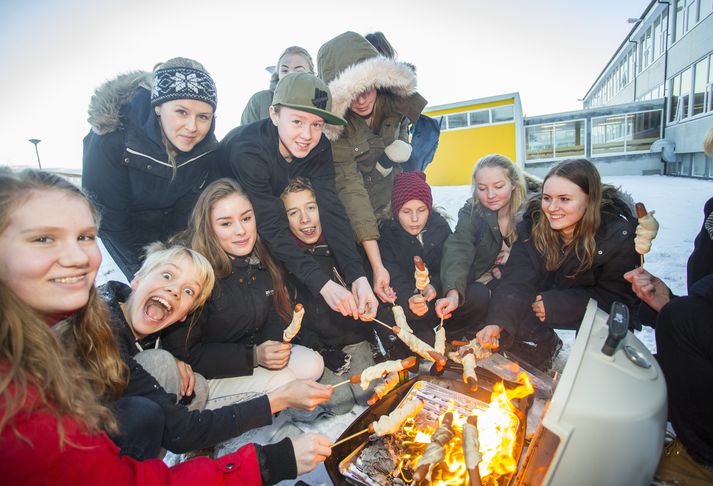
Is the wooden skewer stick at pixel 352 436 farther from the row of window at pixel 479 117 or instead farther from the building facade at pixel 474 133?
the row of window at pixel 479 117

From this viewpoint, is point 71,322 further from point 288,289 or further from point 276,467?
point 288,289

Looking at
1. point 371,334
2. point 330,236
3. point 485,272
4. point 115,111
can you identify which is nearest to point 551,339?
point 485,272

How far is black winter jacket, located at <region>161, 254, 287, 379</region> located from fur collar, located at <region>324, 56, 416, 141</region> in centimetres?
158

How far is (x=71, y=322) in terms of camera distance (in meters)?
1.60

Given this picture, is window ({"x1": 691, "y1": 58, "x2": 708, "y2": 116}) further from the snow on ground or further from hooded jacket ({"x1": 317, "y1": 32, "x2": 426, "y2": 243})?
hooded jacket ({"x1": 317, "y1": 32, "x2": 426, "y2": 243})

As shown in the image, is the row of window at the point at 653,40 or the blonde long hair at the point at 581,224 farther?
the row of window at the point at 653,40

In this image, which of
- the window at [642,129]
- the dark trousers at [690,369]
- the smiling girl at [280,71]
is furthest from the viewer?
the window at [642,129]

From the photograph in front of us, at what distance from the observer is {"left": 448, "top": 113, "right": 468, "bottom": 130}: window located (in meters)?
16.6

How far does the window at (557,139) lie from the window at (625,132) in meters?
0.71

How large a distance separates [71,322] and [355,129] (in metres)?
2.84

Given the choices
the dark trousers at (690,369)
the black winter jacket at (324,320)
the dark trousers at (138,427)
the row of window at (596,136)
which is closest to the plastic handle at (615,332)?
the dark trousers at (690,369)

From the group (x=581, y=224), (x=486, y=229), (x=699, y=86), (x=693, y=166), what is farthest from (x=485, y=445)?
(x=699, y=86)

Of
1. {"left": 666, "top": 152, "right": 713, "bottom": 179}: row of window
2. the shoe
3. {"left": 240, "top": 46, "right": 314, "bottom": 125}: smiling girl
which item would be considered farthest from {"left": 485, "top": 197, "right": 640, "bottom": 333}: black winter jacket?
{"left": 666, "top": 152, "right": 713, "bottom": 179}: row of window

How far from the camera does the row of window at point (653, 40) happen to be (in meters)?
14.3
